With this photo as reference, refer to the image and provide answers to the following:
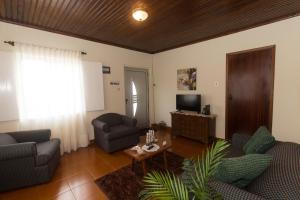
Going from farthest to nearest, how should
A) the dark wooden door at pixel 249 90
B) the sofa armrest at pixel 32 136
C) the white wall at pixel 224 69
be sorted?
the dark wooden door at pixel 249 90 < the white wall at pixel 224 69 < the sofa armrest at pixel 32 136

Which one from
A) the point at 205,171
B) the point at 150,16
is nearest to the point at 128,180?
the point at 205,171

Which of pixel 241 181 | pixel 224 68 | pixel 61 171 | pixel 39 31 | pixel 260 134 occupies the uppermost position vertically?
pixel 39 31

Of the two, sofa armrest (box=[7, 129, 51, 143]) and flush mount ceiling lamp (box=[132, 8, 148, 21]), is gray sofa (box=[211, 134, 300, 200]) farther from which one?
sofa armrest (box=[7, 129, 51, 143])

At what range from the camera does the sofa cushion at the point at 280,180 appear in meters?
1.09

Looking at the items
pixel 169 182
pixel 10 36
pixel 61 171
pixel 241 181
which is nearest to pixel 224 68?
pixel 241 181

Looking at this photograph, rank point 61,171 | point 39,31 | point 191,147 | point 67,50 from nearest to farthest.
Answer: point 61,171 < point 39,31 < point 67,50 < point 191,147

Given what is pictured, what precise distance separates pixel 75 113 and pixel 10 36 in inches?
70.6

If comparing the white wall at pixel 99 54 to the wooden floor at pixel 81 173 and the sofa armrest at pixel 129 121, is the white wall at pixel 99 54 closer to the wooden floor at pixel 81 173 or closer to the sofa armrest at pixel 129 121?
the sofa armrest at pixel 129 121

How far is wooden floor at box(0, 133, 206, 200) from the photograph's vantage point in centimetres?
204

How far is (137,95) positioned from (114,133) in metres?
1.99

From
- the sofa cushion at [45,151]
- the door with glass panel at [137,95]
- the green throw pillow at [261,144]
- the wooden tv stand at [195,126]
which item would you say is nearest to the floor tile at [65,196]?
the sofa cushion at [45,151]

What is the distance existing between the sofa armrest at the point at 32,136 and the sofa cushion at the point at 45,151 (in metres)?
0.13

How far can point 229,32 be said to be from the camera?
11.3 feet

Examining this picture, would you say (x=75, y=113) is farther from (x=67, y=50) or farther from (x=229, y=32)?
(x=229, y=32)
